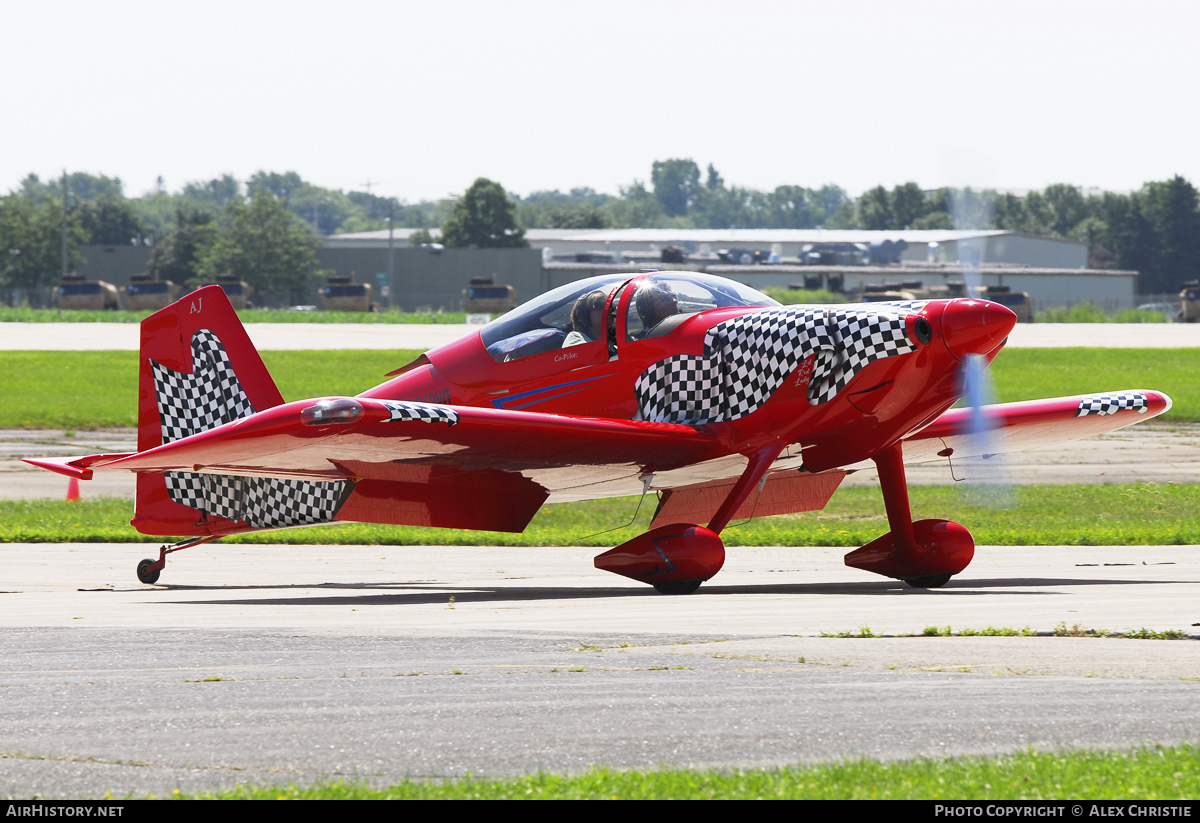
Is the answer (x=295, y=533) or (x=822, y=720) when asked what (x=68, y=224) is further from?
(x=822, y=720)

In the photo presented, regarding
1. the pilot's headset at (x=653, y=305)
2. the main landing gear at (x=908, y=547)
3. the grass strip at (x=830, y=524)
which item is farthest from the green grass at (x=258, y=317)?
the main landing gear at (x=908, y=547)

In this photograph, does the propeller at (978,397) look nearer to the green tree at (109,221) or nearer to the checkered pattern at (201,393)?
the checkered pattern at (201,393)

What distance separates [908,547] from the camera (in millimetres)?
11008

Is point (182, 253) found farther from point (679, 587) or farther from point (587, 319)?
point (679, 587)

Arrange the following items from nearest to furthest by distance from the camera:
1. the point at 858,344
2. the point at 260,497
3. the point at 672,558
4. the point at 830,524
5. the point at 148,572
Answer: the point at 672,558, the point at 858,344, the point at 148,572, the point at 260,497, the point at 830,524

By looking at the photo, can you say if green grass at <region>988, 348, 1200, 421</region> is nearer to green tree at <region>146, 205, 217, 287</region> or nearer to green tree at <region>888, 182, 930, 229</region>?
green tree at <region>146, 205, 217, 287</region>

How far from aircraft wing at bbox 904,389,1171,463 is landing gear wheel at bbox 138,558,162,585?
6.68 meters

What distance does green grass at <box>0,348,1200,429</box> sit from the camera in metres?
33.0

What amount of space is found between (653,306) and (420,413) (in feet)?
8.28

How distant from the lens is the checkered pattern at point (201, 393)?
1218cm

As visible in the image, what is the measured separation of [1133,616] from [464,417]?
446 centimetres

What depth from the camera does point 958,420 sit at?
12.1 m

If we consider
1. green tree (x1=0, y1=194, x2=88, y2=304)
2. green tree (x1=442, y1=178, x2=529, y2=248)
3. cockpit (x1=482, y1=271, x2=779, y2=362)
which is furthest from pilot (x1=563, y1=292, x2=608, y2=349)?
green tree (x1=442, y1=178, x2=529, y2=248)

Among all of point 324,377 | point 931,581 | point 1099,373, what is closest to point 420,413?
point 931,581
